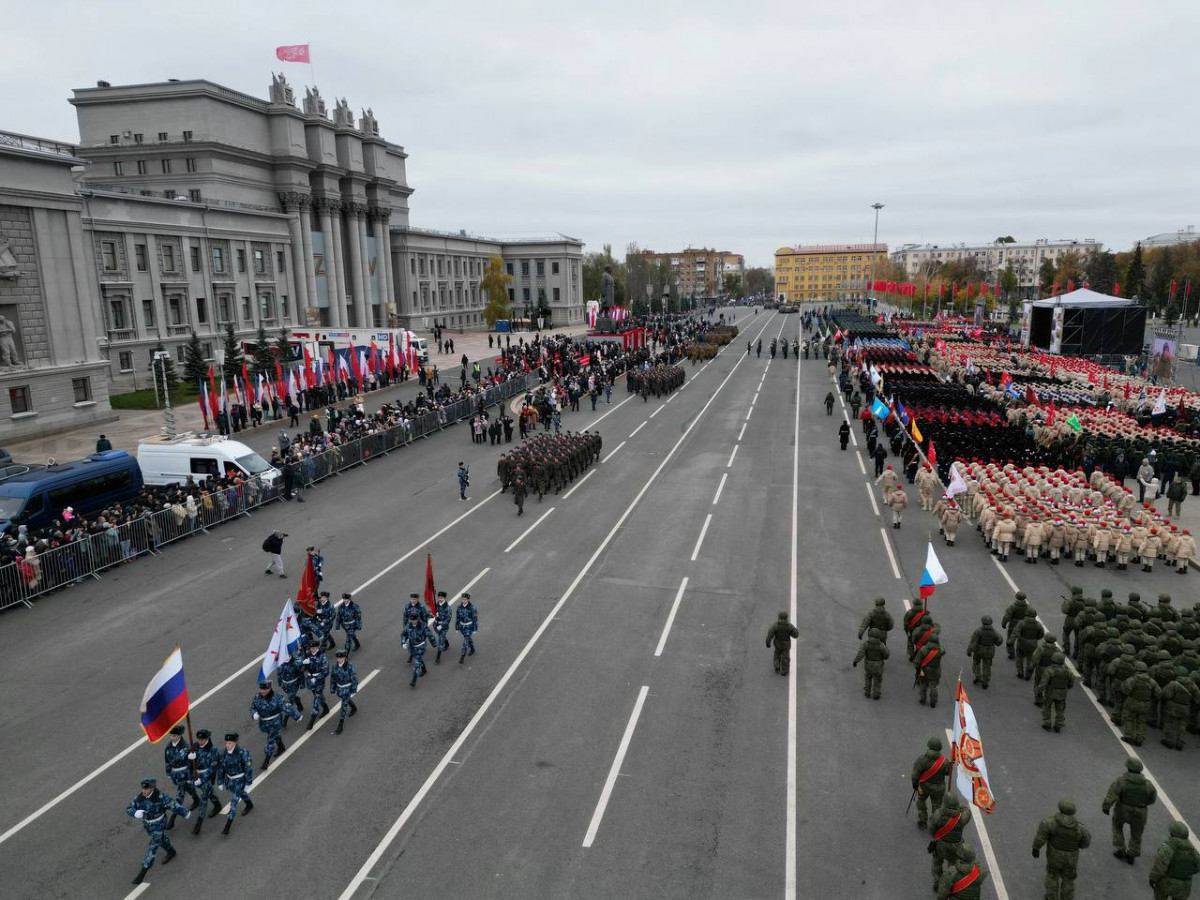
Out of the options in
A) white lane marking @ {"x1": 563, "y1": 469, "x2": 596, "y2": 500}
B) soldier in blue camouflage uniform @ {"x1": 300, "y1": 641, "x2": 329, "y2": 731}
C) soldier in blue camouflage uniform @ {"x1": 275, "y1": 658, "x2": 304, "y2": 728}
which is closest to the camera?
soldier in blue camouflage uniform @ {"x1": 275, "y1": 658, "x2": 304, "y2": 728}

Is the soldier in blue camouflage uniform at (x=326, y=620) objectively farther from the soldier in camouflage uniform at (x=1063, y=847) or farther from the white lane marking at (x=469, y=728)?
the soldier in camouflage uniform at (x=1063, y=847)

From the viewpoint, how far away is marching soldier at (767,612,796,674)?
13133 mm

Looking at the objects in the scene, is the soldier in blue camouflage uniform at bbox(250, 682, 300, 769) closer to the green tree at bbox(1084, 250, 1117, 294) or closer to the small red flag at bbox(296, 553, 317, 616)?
the small red flag at bbox(296, 553, 317, 616)

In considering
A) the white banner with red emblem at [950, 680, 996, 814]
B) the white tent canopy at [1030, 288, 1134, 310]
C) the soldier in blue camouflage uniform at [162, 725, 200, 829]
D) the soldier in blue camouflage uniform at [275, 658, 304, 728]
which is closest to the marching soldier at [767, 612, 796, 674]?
the white banner with red emblem at [950, 680, 996, 814]

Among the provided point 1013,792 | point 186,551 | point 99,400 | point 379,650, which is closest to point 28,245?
point 99,400

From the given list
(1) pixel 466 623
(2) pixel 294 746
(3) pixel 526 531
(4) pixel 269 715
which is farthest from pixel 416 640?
(3) pixel 526 531

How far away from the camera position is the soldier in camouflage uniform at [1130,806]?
878cm

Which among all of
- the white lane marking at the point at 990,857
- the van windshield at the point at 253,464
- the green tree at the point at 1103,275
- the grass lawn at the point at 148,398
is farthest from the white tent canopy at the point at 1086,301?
the green tree at the point at 1103,275

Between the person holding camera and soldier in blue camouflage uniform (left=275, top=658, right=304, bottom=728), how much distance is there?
21.1 ft

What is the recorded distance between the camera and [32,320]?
33.8 meters

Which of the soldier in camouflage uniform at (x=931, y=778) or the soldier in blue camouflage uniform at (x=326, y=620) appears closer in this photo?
the soldier in camouflage uniform at (x=931, y=778)

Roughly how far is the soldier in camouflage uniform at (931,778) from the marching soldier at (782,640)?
373 cm

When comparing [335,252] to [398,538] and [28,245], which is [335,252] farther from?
[398,538]

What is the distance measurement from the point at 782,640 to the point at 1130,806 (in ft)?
17.4
